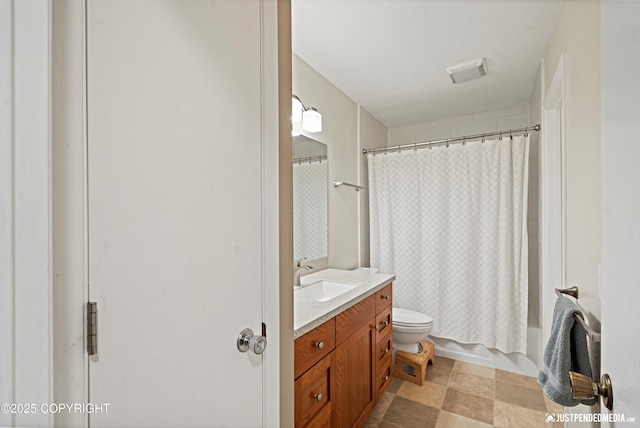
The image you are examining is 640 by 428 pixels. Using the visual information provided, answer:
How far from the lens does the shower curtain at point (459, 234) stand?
8.18ft

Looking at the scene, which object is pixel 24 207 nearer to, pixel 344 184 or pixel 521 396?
pixel 344 184

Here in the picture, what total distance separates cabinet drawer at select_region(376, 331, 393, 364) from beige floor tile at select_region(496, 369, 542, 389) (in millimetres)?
998

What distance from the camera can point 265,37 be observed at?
2.86 ft

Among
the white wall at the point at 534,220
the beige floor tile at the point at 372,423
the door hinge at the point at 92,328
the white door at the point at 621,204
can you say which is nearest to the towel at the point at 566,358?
the white door at the point at 621,204

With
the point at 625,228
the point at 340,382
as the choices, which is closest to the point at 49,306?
the point at 625,228

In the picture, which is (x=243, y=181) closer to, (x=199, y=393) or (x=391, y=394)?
(x=199, y=393)

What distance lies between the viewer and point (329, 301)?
60.5 inches

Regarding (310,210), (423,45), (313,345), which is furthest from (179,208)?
(423,45)

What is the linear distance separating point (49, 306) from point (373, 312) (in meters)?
1.70

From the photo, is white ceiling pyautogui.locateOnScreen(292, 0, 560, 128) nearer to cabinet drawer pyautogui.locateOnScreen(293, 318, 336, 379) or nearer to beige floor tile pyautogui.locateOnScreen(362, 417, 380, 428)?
cabinet drawer pyautogui.locateOnScreen(293, 318, 336, 379)

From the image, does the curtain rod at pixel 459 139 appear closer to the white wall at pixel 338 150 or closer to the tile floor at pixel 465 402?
the white wall at pixel 338 150

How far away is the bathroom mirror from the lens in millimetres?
2219

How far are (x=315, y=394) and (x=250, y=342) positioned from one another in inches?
28.9

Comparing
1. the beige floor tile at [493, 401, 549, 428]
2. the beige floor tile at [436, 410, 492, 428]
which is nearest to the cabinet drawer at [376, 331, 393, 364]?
the beige floor tile at [436, 410, 492, 428]
